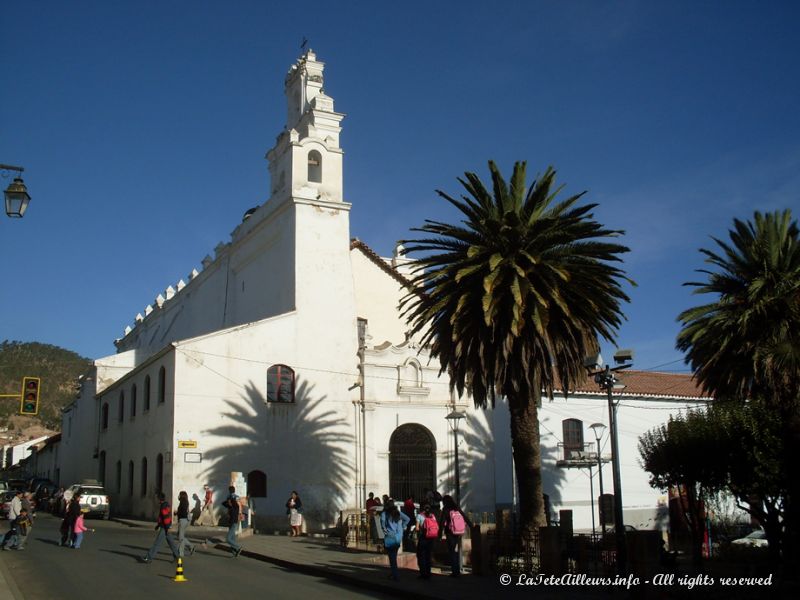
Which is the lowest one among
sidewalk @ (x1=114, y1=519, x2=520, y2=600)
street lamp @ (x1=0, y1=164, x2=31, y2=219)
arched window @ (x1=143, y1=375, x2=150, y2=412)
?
sidewalk @ (x1=114, y1=519, x2=520, y2=600)

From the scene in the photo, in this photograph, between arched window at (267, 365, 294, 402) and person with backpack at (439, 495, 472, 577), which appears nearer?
person with backpack at (439, 495, 472, 577)

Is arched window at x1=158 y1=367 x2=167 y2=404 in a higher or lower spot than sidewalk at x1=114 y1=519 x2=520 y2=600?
higher

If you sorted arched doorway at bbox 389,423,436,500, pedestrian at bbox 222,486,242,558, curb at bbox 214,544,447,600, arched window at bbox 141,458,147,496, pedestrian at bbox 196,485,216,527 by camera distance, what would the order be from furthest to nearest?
arched doorway at bbox 389,423,436,500 → arched window at bbox 141,458,147,496 → pedestrian at bbox 196,485,216,527 → pedestrian at bbox 222,486,242,558 → curb at bbox 214,544,447,600

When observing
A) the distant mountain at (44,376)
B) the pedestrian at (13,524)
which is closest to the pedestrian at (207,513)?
the pedestrian at (13,524)

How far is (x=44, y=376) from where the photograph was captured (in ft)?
486

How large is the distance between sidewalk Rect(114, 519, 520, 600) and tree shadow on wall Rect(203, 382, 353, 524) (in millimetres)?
5450

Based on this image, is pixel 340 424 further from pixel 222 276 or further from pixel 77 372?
pixel 77 372

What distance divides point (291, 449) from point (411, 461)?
19.2ft

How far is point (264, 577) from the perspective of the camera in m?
17.3

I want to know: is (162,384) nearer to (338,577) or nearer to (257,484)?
(257,484)

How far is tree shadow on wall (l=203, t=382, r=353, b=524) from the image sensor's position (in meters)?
32.9

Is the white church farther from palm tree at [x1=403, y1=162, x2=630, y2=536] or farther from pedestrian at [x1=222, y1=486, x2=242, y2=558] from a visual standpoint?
palm tree at [x1=403, y1=162, x2=630, y2=536]

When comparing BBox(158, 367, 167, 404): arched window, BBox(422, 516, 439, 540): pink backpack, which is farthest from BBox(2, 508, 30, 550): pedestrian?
BBox(158, 367, 167, 404): arched window

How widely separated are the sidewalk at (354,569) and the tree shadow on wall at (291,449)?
17.9 ft
